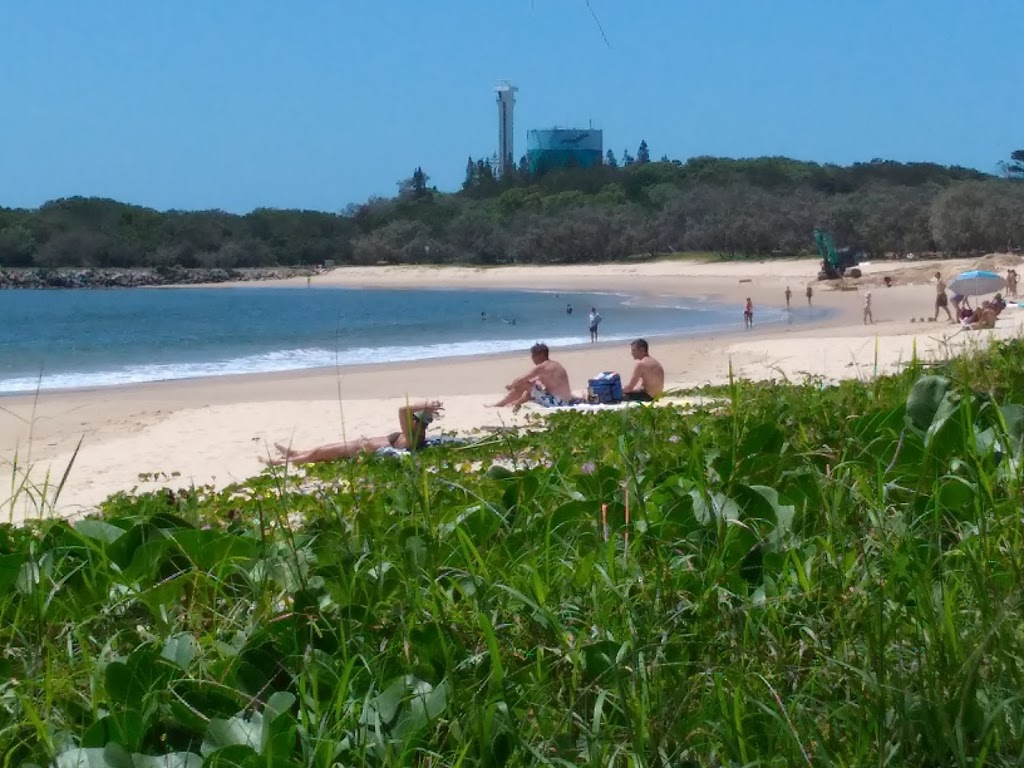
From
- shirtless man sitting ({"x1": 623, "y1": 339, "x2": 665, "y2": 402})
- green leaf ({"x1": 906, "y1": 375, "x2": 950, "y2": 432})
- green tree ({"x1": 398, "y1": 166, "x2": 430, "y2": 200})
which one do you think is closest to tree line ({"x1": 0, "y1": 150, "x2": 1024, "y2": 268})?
green tree ({"x1": 398, "y1": 166, "x2": 430, "y2": 200})

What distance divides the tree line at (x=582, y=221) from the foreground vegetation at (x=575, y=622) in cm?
6265

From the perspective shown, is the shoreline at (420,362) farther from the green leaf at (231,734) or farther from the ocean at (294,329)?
the green leaf at (231,734)

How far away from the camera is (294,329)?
39.0 meters

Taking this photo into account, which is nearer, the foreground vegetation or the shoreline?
the foreground vegetation

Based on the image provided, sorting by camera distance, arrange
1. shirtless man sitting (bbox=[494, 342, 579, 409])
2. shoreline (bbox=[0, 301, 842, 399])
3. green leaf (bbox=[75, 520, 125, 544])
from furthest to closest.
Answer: shoreline (bbox=[0, 301, 842, 399])
shirtless man sitting (bbox=[494, 342, 579, 409])
green leaf (bbox=[75, 520, 125, 544])

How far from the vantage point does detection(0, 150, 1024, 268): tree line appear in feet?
220

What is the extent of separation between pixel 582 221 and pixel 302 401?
74.2 metres

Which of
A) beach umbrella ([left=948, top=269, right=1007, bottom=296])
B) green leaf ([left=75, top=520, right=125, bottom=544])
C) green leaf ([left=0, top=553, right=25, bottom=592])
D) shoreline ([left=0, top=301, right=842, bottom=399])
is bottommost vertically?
shoreline ([left=0, top=301, right=842, bottom=399])

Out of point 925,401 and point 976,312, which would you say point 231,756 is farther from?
point 976,312

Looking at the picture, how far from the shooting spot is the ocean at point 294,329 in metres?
25.6

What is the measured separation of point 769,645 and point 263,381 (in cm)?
1918

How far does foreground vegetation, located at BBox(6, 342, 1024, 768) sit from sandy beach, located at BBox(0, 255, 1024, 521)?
0.42 meters

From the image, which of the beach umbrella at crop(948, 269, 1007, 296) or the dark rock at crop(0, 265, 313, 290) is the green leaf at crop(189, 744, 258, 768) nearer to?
the beach umbrella at crop(948, 269, 1007, 296)

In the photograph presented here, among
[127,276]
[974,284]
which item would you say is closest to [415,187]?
[127,276]
